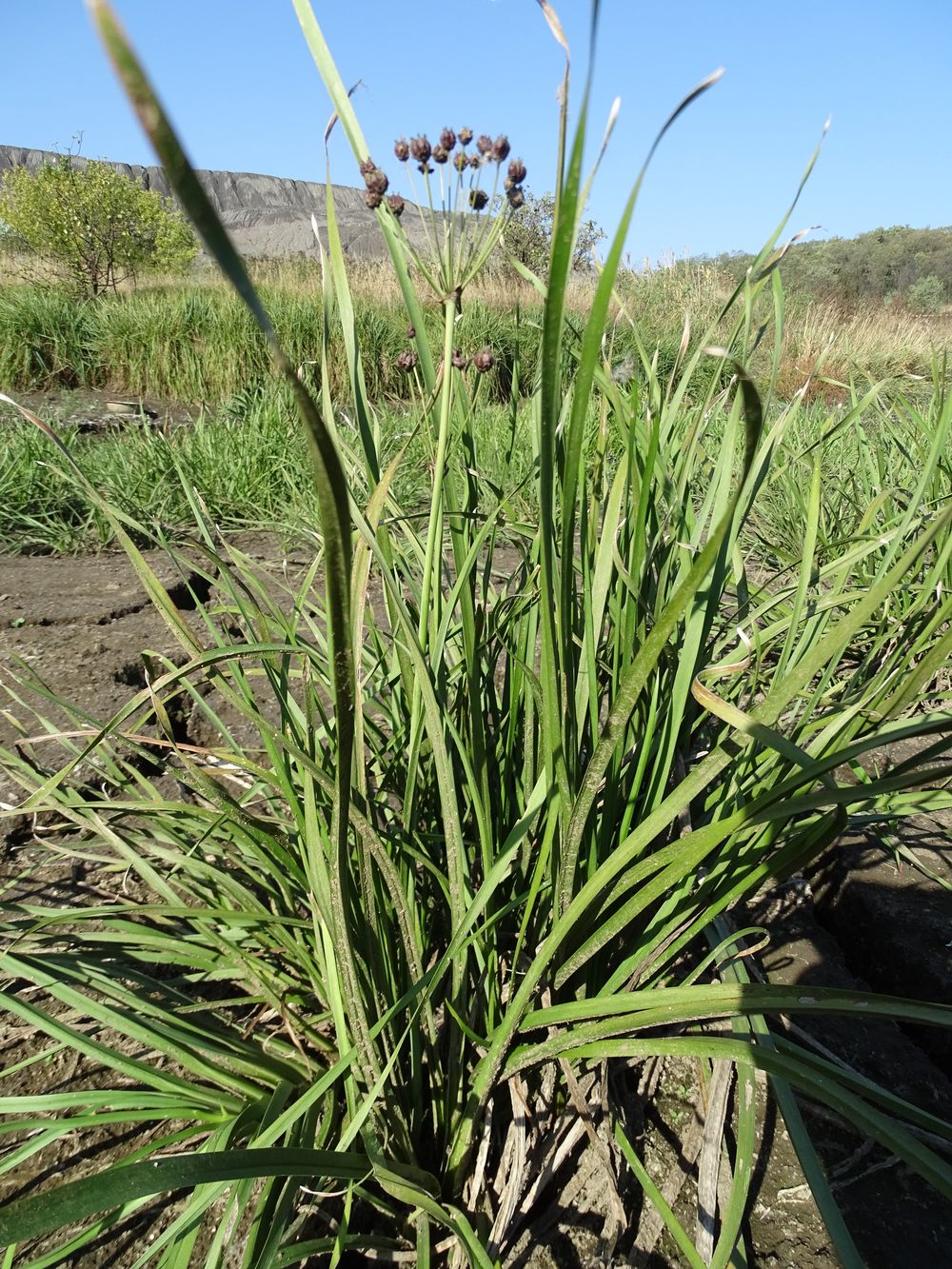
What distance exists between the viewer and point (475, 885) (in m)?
0.80

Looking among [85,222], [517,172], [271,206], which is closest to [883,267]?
[271,206]

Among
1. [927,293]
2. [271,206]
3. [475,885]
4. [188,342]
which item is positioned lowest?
[927,293]

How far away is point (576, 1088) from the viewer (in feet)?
2.22

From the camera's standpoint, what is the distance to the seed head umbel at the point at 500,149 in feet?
2.31

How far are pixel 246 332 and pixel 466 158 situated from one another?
587cm

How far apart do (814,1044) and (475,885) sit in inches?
15.1

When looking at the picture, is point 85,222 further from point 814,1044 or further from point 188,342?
point 814,1044

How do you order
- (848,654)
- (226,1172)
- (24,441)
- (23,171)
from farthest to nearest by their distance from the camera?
(23,171), (24,441), (848,654), (226,1172)

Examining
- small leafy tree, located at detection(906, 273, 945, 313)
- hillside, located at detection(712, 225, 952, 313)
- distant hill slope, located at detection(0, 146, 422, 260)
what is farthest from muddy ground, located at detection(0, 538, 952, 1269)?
distant hill slope, located at detection(0, 146, 422, 260)

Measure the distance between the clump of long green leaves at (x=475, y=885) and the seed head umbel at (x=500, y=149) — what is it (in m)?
0.14

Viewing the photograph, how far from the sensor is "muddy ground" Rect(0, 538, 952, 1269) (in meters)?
0.70

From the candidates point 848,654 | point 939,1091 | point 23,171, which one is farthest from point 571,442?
point 23,171

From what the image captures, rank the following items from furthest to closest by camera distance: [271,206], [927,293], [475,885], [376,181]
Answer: [271,206] < [927,293] < [475,885] < [376,181]

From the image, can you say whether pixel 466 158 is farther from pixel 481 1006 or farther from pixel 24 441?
pixel 24 441
